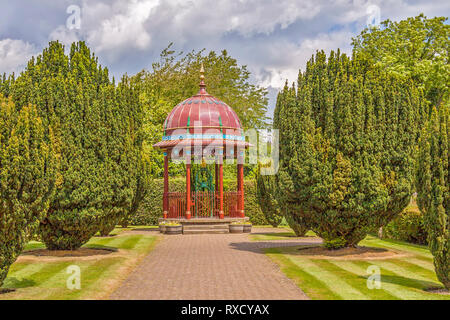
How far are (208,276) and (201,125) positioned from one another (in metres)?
14.8

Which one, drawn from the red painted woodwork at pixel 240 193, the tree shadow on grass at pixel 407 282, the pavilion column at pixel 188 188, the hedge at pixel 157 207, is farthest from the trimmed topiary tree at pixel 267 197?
the tree shadow on grass at pixel 407 282

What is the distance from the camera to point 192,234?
2564 cm

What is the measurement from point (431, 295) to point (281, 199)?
7.03m

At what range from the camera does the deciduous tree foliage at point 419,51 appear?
3561cm

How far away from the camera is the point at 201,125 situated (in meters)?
26.6

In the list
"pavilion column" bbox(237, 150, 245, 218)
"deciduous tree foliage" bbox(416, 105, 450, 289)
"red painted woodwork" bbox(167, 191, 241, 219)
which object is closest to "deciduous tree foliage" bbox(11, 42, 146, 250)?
"deciduous tree foliage" bbox(416, 105, 450, 289)

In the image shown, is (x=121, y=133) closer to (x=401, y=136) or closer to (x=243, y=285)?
(x=243, y=285)

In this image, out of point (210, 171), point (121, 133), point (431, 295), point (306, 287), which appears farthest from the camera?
point (210, 171)

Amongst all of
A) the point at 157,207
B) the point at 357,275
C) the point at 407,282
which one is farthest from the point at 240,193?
the point at 407,282

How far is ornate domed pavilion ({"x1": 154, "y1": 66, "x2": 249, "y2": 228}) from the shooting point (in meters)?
26.6

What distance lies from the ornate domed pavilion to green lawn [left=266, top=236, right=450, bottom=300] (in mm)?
10018

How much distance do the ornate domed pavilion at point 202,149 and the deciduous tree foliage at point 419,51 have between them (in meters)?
13.9

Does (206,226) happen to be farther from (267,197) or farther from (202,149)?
(202,149)
